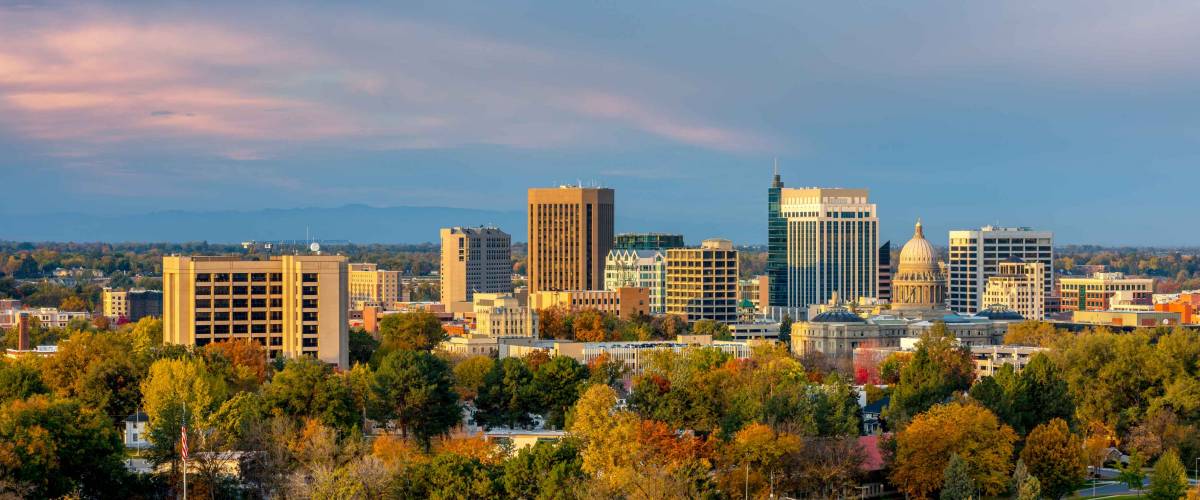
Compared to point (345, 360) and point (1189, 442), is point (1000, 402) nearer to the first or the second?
point (1189, 442)

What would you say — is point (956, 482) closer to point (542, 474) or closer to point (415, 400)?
point (542, 474)

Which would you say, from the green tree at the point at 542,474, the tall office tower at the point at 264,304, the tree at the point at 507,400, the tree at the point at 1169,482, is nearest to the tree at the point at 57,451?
the green tree at the point at 542,474

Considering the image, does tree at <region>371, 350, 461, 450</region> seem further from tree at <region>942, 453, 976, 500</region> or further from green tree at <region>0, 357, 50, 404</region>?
tree at <region>942, 453, 976, 500</region>

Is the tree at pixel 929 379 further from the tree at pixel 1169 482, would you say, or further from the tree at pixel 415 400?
the tree at pixel 415 400

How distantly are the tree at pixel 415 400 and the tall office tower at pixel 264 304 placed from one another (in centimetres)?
3378

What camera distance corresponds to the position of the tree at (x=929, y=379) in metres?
119

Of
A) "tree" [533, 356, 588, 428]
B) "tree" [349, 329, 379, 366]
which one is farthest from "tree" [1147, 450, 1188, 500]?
"tree" [349, 329, 379, 366]

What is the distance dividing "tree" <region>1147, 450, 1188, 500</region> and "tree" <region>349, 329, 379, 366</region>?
6815 centimetres

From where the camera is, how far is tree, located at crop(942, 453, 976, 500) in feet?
324

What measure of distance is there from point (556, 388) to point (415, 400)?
15.8 m

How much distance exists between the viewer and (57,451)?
90875 millimetres

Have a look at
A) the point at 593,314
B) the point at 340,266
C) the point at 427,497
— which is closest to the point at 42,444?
the point at 427,497

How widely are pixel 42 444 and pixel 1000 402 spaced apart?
165 ft

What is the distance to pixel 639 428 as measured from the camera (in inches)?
3841
